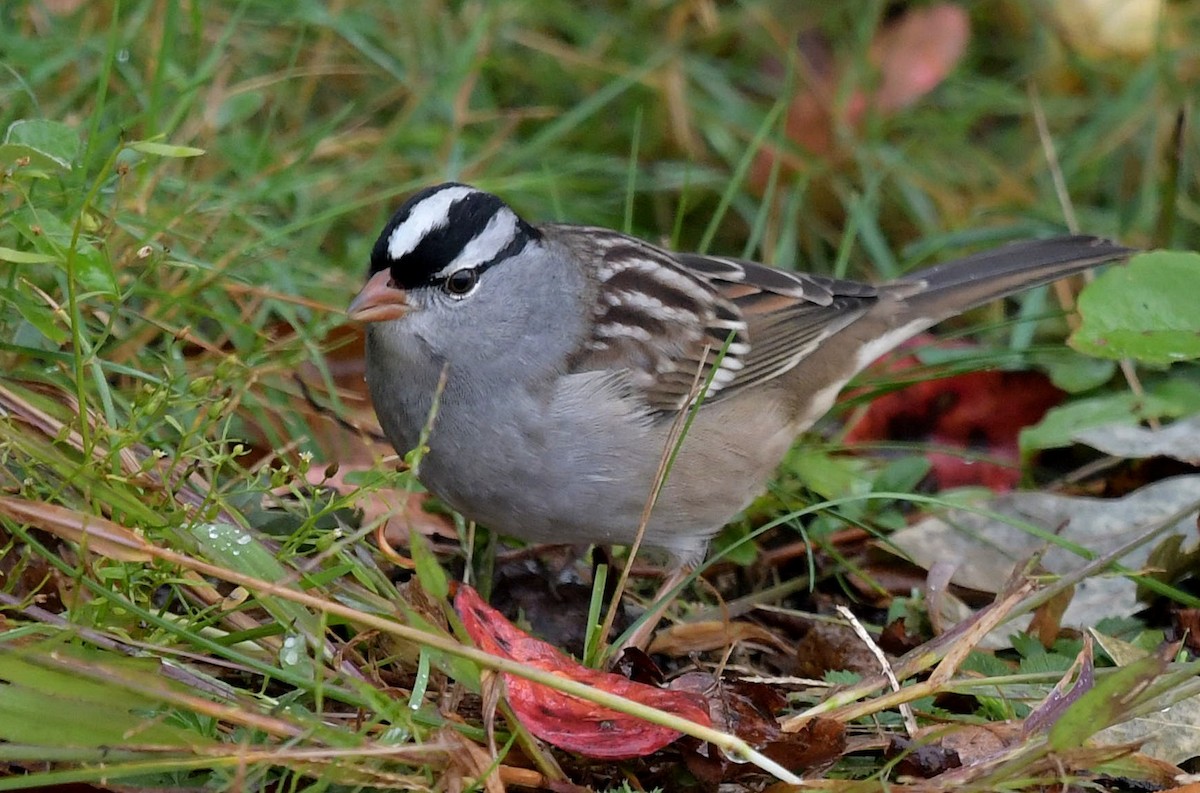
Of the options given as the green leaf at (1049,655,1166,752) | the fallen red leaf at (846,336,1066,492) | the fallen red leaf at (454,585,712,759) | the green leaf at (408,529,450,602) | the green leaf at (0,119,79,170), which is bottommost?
the fallen red leaf at (846,336,1066,492)

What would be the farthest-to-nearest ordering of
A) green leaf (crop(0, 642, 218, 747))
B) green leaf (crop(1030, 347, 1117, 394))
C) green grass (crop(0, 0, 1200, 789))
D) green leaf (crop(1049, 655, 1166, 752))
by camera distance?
green leaf (crop(1030, 347, 1117, 394)), green grass (crop(0, 0, 1200, 789)), green leaf (crop(1049, 655, 1166, 752)), green leaf (crop(0, 642, 218, 747))

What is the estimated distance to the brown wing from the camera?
11.1 ft

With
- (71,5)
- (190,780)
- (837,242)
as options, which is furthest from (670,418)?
(71,5)

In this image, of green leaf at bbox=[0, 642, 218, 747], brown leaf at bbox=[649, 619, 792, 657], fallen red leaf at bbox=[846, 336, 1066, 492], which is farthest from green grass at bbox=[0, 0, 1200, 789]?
brown leaf at bbox=[649, 619, 792, 657]

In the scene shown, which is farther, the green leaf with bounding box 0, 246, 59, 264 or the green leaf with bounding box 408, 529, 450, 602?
the green leaf with bounding box 0, 246, 59, 264

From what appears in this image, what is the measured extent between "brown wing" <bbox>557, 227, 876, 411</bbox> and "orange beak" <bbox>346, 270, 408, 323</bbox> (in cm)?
45

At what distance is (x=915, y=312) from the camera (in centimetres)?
402

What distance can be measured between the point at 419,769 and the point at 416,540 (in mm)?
354

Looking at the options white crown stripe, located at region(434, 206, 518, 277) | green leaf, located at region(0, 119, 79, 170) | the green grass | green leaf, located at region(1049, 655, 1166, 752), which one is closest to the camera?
green leaf, located at region(1049, 655, 1166, 752)

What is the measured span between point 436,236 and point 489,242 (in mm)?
186

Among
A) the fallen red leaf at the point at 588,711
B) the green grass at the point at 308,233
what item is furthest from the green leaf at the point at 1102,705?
the fallen red leaf at the point at 588,711

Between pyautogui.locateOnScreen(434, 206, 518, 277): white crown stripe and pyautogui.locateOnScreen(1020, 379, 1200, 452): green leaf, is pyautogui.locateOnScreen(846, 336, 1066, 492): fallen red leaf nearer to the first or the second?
pyautogui.locateOnScreen(1020, 379, 1200, 452): green leaf

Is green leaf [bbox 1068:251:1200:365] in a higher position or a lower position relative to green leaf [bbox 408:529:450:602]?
lower

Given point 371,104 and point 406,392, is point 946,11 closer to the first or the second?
point 371,104
